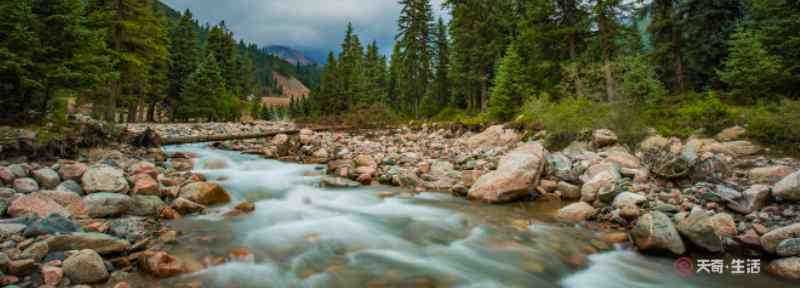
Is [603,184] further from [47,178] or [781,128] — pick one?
[47,178]

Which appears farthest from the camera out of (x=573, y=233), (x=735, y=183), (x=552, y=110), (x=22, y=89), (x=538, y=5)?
(x=538, y=5)

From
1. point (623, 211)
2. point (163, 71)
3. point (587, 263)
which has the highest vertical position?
point (163, 71)

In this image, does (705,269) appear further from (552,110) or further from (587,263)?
(552,110)

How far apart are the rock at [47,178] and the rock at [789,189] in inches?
484

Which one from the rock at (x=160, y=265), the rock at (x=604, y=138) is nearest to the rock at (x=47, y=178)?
the rock at (x=160, y=265)

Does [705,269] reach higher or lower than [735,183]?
lower

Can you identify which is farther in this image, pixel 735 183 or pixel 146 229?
pixel 735 183

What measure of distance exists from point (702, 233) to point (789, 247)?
0.82 metres

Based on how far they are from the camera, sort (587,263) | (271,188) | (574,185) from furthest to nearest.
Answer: (271,188)
(574,185)
(587,263)

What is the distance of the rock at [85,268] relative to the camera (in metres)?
3.65

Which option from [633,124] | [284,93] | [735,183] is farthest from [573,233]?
[284,93]

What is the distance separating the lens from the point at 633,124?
419 inches

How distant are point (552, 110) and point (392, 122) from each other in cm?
1746

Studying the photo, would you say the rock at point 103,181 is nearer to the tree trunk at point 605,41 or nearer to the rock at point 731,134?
the rock at point 731,134
